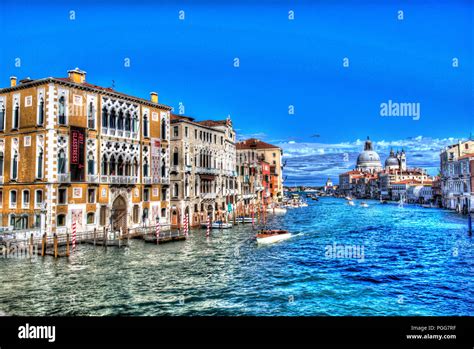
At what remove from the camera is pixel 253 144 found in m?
88.6

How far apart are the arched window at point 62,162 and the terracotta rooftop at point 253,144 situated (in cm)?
6020

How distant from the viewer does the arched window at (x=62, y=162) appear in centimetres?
2572

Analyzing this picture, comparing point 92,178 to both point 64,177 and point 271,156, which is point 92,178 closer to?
point 64,177

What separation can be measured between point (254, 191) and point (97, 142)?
41.4 metres

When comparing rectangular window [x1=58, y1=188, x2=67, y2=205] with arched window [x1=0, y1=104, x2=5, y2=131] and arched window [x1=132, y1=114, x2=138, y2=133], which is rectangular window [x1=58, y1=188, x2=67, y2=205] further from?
arched window [x1=132, y1=114, x2=138, y2=133]

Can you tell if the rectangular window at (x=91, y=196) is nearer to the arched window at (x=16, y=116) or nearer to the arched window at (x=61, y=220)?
the arched window at (x=61, y=220)

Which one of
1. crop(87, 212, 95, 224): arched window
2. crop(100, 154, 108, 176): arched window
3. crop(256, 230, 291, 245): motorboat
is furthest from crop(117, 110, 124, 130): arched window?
crop(256, 230, 291, 245): motorboat

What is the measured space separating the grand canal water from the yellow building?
3855 millimetres

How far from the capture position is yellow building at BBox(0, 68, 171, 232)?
83.5 feet

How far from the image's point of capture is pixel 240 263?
20891 mm

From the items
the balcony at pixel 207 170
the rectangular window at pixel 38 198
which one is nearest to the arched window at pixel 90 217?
the rectangular window at pixel 38 198

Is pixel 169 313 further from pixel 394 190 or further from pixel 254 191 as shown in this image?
pixel 394 190

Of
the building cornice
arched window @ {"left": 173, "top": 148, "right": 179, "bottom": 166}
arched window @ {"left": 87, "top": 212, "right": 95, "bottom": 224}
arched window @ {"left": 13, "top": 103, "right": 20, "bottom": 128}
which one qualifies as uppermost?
the building cornice
